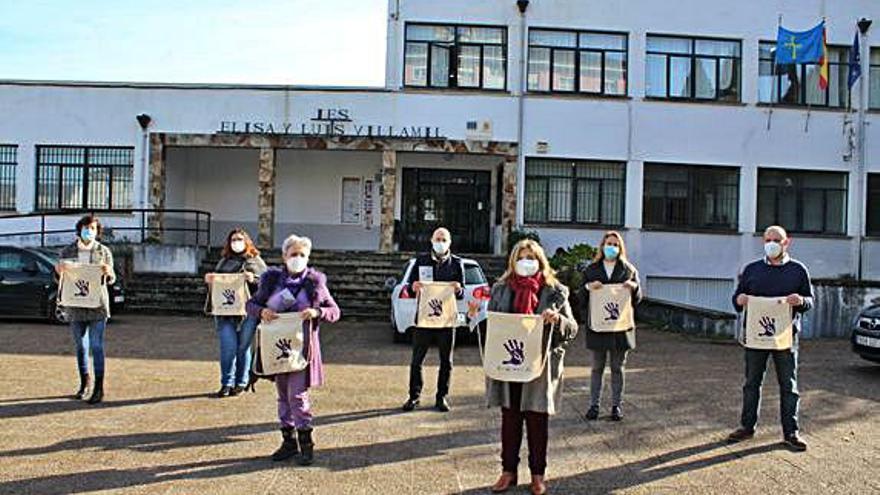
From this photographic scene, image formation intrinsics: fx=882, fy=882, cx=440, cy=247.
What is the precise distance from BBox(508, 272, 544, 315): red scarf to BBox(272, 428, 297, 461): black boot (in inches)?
83.5

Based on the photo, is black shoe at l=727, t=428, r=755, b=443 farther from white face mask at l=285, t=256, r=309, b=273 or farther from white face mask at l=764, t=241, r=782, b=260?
white face mask at l=285, t=256, r=309, b=273

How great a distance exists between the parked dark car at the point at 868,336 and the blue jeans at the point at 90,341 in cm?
1042

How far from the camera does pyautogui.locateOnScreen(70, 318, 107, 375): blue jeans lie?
363 inches

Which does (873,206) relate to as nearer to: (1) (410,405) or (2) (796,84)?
(2) (796,84)

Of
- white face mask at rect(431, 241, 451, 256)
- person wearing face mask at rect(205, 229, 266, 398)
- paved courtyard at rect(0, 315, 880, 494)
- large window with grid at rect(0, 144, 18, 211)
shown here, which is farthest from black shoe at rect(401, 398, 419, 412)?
large window with grid at rect(0, 144, 18, 211)

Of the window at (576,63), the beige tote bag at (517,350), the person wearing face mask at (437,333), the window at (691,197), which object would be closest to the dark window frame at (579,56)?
the window at (576,63)

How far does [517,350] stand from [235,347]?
15.3 ft

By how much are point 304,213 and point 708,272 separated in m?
11.9

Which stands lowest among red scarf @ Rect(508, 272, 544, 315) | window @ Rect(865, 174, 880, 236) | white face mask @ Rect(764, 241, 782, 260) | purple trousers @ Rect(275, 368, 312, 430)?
purple trousers @ Rect(275, 368, 312, 430)

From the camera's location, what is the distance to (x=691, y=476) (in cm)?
691

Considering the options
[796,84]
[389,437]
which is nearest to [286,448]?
[389,437]

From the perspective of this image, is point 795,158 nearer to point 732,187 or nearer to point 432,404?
point 732,187

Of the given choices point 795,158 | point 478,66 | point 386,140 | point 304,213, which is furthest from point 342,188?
point 795,158

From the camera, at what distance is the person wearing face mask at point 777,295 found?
8078 mm
